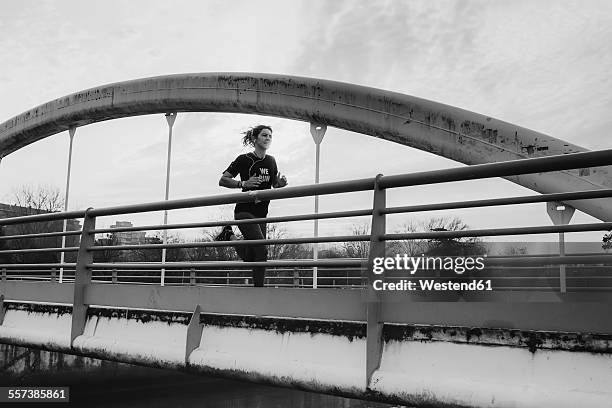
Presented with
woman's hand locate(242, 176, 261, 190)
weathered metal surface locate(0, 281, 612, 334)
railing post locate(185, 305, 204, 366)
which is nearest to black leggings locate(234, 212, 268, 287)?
woman's hand locate(242, 176, 261, 190)

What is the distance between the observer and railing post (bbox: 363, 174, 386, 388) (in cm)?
349

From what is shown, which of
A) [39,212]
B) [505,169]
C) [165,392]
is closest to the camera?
[505,169]

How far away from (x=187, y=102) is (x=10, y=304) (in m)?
7.14

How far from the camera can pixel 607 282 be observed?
1021 cm

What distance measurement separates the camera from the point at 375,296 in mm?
3594

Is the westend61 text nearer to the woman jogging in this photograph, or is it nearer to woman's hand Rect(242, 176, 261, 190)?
the woman jogging

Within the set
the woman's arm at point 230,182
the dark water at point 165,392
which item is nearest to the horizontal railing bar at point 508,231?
the woman's arm at point 230,182

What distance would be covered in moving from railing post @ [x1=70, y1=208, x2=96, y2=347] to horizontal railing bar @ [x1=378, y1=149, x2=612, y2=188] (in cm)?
337

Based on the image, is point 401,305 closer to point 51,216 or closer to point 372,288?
point 372,288

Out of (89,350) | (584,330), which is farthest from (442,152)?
(584,330)

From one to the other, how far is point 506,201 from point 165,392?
22403 mm

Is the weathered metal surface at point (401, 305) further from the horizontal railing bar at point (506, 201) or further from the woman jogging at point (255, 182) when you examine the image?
the woman jogging at point (255, 182)

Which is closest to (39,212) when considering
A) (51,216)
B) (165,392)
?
(165,392)

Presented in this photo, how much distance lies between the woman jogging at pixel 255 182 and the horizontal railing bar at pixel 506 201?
1.88 metres
